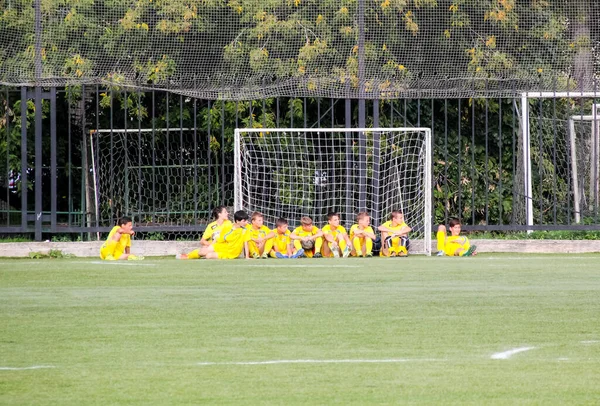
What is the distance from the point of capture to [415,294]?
12.0 meters

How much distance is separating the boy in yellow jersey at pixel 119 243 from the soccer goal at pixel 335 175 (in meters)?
2.06

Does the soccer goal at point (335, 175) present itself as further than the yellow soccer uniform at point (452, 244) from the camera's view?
Yes

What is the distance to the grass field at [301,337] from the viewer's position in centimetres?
690

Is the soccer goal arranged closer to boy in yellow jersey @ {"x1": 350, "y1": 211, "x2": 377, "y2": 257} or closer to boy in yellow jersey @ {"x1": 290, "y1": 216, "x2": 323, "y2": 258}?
boy in yellow jersey @ {"x1": 350, "y1": 211, "x2": 377, "y2": 257}

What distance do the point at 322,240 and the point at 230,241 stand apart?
1514 millimetres

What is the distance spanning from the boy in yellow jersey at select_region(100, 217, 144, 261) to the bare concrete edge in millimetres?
911

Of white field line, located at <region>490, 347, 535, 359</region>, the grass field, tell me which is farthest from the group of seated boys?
white field line, located at <region>490, 347, 535, 359</region>

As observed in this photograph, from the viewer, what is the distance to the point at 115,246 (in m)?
18.5

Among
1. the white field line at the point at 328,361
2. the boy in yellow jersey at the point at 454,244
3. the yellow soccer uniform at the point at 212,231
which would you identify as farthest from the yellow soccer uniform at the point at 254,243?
the white field line at the point at 328,361

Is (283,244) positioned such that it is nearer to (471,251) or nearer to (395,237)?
(395,237)

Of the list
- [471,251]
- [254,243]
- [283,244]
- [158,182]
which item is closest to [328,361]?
[254,243]

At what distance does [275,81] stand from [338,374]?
45.0 feet

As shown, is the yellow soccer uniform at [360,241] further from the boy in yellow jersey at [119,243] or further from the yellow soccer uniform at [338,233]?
the boy in yellow jersey at [119,243]

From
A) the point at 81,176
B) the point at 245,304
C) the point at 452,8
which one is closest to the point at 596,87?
the point at 452,8
